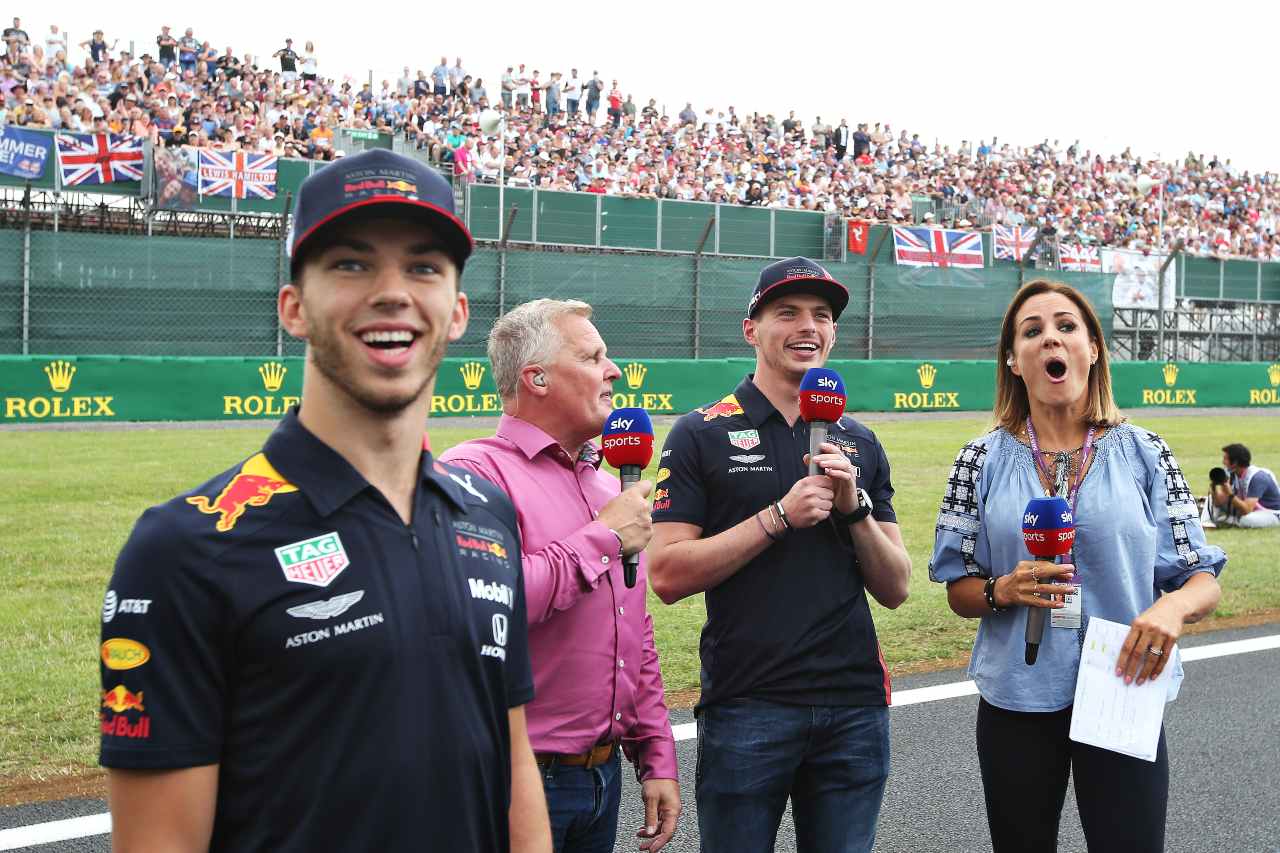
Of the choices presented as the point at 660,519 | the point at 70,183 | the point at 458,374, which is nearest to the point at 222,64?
the point at 70,183

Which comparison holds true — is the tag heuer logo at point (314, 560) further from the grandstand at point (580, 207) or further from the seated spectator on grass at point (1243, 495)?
the grandstand at point (580, 207)

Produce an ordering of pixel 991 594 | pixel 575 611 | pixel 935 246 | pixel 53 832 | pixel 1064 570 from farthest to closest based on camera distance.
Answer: pixel 935 246, pixel 53 832, pixel 991 594, pixel 1064 570, pixel 575 611

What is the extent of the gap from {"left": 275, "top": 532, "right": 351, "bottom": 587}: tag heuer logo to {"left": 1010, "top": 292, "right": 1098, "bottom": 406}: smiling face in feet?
7.89

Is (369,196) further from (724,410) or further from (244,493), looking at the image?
(724,410)

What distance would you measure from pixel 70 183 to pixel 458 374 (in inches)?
312

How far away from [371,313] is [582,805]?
160 centimetres

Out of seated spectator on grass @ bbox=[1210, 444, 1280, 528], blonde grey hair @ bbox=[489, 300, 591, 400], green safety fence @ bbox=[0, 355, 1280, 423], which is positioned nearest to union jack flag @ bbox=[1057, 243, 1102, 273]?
green safety fence @ bbox=[0, 355, 1280, 423]

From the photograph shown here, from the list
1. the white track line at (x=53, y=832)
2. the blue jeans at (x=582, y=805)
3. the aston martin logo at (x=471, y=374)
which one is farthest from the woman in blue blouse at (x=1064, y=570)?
the aston martin logo at (x=471, y=374)

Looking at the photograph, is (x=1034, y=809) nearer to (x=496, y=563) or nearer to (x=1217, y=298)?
(x=496, y=563)

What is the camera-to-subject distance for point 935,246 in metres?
31.0

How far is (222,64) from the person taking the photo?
29891mm

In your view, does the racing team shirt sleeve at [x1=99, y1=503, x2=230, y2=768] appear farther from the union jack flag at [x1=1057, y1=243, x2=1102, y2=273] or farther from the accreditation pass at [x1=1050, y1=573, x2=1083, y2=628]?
the union jack flag at [x1=1057, y1=243, x2=1102, y2=273]

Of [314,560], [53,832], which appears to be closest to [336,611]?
[314,560]

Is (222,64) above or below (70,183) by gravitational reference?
above
